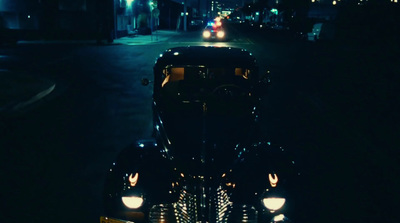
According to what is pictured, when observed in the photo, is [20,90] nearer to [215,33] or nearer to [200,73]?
[200,73]

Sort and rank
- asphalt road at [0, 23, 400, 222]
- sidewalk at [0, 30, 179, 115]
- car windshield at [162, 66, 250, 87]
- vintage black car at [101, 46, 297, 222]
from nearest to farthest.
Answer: vintage black car at [101, 46, 297, 222] → car windshield at [162, 66, 250, 87] → asphalt road at [0, 23, 400, 222] → sidewalk at [0, 30, 179, 115]

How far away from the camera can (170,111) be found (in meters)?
4.67

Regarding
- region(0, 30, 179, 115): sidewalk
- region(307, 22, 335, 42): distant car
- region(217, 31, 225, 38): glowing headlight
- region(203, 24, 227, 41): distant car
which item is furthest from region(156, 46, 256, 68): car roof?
region(307, 22, 335, 42): distant car

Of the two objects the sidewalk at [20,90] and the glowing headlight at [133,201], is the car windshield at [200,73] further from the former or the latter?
the sidewalk at [20,90]

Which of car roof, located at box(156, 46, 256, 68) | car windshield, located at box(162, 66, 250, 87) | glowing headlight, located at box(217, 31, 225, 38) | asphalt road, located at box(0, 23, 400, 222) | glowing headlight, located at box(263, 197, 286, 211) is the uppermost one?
glowing headlight, located at box(217, 31, 225, 38)

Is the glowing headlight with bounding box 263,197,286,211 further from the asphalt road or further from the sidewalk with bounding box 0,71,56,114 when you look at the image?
the sidewalk with bounding box 0,71,56,114

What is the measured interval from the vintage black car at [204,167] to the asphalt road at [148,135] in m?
0.43

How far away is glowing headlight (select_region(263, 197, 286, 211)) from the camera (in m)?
3.62

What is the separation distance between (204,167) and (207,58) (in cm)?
174

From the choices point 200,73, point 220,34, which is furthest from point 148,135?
point 220,34

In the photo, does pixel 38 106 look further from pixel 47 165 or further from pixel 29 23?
pixel 29 23

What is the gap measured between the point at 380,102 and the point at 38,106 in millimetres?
9386

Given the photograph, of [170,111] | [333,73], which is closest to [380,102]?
[333,73]

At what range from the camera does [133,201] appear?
3633 millimetres
